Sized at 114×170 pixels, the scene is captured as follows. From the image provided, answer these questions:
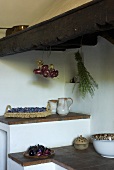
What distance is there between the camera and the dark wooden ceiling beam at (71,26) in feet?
4.60

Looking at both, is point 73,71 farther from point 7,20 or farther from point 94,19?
point 94,19

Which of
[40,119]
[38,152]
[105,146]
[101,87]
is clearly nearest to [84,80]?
[101,87]

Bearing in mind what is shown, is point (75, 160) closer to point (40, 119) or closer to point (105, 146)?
point (105, 146)

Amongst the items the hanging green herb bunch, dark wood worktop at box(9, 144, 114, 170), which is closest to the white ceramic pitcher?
the hanging green herb bunch

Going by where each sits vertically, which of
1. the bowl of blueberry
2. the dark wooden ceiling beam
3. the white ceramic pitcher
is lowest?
the bowl of blueberry

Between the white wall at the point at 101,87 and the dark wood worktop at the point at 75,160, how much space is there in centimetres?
31

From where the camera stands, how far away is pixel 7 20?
3012 mm

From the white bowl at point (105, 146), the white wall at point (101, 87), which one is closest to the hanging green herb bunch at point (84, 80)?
the white wall at point (101, 87)

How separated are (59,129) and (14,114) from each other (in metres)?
0.47

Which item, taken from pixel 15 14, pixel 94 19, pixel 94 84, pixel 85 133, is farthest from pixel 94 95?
pixel 94 19

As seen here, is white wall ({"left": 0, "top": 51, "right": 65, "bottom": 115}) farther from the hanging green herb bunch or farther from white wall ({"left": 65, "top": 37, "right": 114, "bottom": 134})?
the hanging green herb bunch

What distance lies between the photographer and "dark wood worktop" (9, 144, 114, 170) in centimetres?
224

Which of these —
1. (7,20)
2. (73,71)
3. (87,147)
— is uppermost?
(7,20)

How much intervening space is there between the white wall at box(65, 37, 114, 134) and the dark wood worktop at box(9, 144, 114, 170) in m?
0.31
